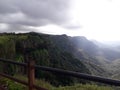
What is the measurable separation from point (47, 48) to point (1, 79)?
104 meters

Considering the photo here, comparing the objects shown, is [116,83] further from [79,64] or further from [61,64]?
[79,64]

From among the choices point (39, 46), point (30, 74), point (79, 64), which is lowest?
point (79, 64)

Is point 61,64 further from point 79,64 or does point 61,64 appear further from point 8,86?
point 8,86

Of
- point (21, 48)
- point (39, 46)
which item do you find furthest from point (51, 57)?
point (21, 48)

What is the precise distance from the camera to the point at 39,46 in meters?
110

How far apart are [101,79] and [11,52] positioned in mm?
68424

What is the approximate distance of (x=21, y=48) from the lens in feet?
323

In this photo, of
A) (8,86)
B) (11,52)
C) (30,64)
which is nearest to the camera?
(30,64)

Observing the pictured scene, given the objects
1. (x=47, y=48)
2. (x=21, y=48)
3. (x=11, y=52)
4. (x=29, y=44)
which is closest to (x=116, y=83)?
(x=11, y=52)

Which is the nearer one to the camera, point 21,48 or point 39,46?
point 21,48

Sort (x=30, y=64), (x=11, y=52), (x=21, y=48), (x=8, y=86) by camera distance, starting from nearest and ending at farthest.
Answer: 1. (x=30, y=64)
2. (x=8, y=86)
3. (x=11, y=52)
4. (x=21, y=48)

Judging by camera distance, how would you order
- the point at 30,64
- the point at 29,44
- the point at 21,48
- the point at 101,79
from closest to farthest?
the point at 101,79 → the point at 30,64 → the point at 21,48 → the point at 29,44

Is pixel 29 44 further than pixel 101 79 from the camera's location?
Yes

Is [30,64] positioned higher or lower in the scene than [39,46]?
higher
